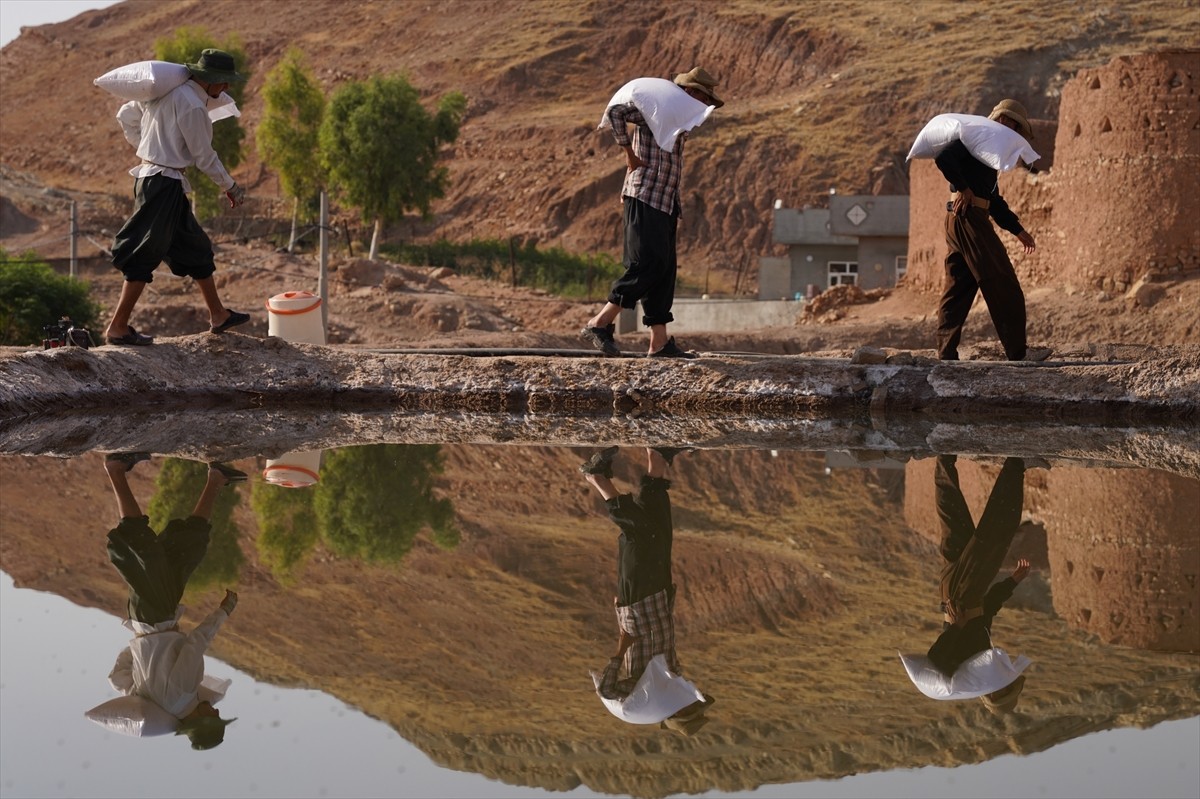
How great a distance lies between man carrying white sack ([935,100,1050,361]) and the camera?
8.70m

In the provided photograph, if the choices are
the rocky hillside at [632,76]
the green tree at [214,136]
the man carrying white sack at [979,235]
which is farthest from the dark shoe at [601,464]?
the green tree at [214,136]

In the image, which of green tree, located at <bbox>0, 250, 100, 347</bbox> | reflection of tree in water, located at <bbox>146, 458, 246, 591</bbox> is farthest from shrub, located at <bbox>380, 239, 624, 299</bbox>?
reflection of tree in water, located at <bbox>146, 458, 246, 591</bbox>

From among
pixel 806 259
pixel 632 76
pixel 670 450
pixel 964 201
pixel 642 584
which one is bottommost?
pixel 806 259

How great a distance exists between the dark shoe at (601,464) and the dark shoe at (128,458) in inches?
65.3

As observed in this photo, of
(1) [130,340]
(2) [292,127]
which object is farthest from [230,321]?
(2) [292,127]

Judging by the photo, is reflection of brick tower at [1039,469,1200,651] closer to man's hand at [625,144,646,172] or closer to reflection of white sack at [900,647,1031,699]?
reflection of white sack at [900,647,1031,699]

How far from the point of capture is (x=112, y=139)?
7612 cm

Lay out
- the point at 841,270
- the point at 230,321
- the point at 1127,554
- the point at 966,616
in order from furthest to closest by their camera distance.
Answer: the point at 841,270, the point at 230,321, the point at 1127,554, the point at 966,616

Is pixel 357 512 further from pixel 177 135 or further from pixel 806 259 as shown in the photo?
pixel 806 259

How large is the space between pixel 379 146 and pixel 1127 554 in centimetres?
4542

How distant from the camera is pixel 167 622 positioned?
10.6ft

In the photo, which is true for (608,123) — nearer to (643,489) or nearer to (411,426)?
(411,426)

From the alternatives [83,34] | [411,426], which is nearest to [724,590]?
[411,426]

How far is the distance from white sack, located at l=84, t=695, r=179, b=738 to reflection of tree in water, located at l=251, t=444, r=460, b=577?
997 mm
